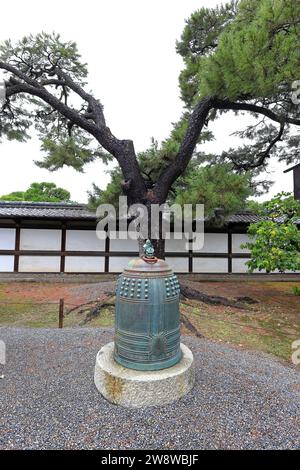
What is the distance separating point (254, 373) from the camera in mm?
3117

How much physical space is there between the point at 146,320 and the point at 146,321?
1cm

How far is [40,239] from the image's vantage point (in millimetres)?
11117

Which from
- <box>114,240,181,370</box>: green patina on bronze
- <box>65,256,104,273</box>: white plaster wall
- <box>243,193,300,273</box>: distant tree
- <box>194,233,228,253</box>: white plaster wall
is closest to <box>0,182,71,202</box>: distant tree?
<box>65,256,104,273</box>: white plaster wall

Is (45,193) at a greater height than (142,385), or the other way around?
(45,193)

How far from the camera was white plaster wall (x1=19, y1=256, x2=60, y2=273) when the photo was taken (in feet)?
35.8

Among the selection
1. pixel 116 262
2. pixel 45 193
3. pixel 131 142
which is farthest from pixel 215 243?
pixel 45 193

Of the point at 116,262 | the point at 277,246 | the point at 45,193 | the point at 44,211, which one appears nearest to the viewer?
the point at 277,246

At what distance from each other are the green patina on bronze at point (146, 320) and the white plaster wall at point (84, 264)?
28.9 ft

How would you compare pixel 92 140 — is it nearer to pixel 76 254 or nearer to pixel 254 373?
pixel 76 254

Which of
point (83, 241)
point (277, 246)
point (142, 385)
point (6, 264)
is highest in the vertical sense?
point (83, 241)

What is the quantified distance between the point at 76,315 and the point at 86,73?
7947 mm

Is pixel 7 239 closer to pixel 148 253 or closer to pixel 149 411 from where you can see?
pixel 148 253
